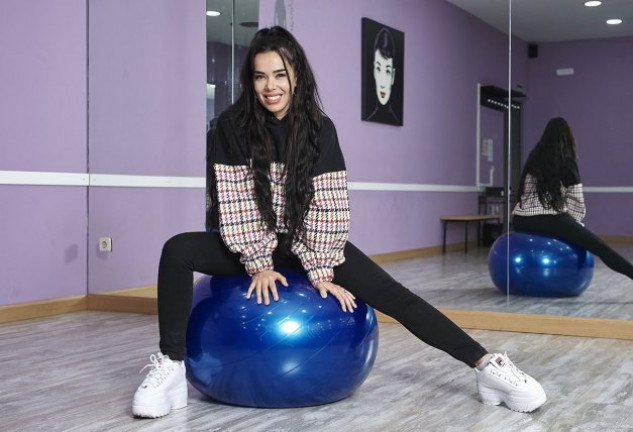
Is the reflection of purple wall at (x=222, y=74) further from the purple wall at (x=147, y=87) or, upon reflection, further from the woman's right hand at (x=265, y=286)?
the woman's right hand at (x=265, y=286)

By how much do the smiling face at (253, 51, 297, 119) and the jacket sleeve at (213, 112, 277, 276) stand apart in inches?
5.3

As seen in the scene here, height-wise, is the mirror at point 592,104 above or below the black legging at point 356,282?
above

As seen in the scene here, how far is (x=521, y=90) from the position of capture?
3.82 meters

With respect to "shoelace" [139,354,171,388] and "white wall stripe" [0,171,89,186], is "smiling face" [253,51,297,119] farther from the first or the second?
"white wall stripe" [0,171,89,186]

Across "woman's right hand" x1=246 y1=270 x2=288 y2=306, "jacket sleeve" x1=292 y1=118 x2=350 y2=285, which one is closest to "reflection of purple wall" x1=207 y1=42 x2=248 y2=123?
"jacket sleeve" x1=292 y1=118 x2=350 y2=285

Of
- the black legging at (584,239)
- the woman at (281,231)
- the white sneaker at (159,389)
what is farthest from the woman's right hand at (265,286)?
the black legging at (584,239)

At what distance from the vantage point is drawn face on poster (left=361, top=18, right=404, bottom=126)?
4.51m

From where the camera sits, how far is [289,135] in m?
2.40

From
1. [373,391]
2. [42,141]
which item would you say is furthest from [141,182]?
[373,391]

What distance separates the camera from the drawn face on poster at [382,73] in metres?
4.51

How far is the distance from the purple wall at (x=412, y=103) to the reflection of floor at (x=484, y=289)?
129 mm

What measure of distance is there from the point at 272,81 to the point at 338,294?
24.7 inches

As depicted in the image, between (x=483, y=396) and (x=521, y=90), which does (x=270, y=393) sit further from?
(x=521, y=90)

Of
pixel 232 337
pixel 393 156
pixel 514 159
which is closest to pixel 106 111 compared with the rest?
pixel 393 156
